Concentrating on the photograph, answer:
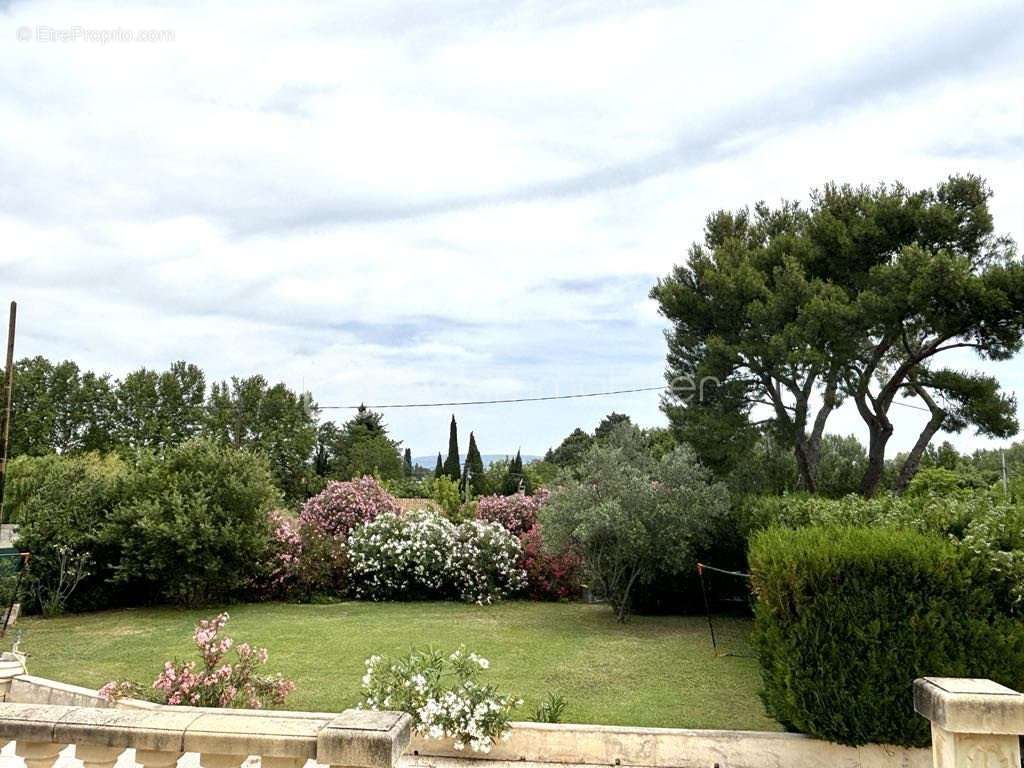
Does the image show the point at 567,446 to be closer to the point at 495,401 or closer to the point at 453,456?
the point at 453,456

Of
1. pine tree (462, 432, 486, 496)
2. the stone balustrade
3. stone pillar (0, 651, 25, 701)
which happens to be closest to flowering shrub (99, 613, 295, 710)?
stone pillar (0, 651, 25, 701)

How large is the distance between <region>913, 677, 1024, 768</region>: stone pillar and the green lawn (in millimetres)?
3126

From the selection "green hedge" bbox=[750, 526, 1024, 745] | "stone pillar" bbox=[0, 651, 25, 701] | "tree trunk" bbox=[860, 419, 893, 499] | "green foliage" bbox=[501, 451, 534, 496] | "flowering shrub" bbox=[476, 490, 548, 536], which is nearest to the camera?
"green hedge" bbox=[750, 526, 1024, 745]

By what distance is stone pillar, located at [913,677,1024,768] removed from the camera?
3162 millimetres

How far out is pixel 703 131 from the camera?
10664mm

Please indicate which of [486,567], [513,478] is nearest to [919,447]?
[486,567]

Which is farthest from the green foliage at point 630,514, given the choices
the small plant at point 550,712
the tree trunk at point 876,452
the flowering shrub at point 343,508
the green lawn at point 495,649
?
the flowering shrub at point 343,508

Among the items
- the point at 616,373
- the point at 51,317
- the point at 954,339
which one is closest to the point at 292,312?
the point at 51,317

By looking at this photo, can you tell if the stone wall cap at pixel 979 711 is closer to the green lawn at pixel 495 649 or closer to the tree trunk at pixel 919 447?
the green lawn at pixel 495 649

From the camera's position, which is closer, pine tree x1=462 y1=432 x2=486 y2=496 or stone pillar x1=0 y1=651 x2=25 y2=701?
stone pillar x1=0 y1=651 x2=25 y2=701

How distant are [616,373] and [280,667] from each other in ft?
60.5

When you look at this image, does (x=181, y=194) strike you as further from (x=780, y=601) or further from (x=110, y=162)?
(x=780, y=601)

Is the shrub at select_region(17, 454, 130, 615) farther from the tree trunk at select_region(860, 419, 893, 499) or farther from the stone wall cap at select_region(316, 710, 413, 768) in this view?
the tree trunk at select_region(860, 419, 893, 499)

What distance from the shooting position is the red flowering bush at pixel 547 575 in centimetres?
1513
